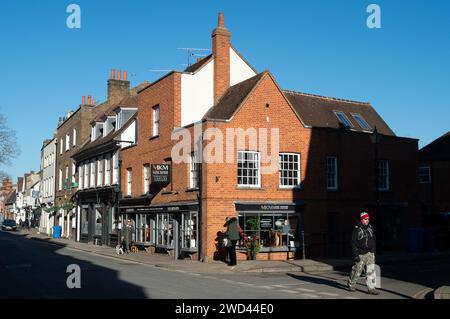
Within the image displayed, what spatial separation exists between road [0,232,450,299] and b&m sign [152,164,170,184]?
673 cm

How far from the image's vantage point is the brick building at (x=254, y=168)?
23.8 meters

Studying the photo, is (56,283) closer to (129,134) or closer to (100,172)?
(129,134)

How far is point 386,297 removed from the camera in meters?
12.7

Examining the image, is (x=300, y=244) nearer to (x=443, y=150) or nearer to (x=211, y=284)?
(x=211, y=284)

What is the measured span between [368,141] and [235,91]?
303 inches

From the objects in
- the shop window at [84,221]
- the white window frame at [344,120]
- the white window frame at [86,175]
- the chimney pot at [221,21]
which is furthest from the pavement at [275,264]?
the white window frame at [86,175]

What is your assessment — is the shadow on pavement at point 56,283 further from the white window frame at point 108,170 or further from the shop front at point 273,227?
the white window frame at point 108,170

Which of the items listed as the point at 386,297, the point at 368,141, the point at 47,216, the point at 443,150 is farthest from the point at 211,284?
the point at 47,216

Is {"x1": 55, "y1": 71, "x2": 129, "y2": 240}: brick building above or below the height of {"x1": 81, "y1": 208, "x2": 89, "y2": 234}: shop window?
above

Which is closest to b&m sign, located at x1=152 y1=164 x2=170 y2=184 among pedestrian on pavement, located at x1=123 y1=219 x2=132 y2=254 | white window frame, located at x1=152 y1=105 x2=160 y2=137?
white window frame, located at x1=152 y1=105 x2=160 y2=137

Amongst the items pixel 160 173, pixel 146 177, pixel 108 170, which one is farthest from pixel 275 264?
pixel 108 170

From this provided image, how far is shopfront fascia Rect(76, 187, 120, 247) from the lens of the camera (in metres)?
34.0

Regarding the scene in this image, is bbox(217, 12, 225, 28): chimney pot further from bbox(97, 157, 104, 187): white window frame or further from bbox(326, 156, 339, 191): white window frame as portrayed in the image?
bbox(97, 157, 104, 187): white window frame
